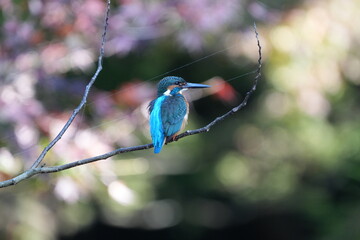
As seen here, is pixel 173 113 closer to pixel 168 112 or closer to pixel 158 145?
pixel 168 112

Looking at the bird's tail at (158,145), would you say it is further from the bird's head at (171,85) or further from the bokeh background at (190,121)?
the bokeh background at (190,121)

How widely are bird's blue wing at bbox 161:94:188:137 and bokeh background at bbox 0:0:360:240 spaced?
1.29 ft

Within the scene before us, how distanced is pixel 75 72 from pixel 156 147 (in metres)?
3.25

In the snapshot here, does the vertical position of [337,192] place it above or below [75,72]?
below

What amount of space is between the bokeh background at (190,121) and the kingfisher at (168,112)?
297mm

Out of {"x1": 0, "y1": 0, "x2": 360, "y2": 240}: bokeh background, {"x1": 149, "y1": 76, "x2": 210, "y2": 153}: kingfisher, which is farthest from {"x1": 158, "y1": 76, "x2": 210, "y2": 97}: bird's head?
{"x1": 0, "y1": 0, "x2": 360, "y2": 240}: bokeh background

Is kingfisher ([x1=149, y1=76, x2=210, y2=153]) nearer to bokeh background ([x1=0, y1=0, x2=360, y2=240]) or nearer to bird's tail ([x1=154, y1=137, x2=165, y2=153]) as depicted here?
bird's tail ([x1=154, y1=137, x2=165, y2=153])

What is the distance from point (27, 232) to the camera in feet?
18.9

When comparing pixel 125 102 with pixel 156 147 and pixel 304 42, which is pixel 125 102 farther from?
pixel 304 42

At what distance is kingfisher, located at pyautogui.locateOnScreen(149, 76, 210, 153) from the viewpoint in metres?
2.60

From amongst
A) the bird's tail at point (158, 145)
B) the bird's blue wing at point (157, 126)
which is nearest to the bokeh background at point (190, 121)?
the bird's blue wing at point (157, 126)

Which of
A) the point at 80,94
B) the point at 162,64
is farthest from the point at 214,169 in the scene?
the point at 80,94

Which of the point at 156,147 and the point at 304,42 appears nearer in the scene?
the point at 156,147

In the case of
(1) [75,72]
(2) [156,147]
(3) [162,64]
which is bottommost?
(2) [156,147]
